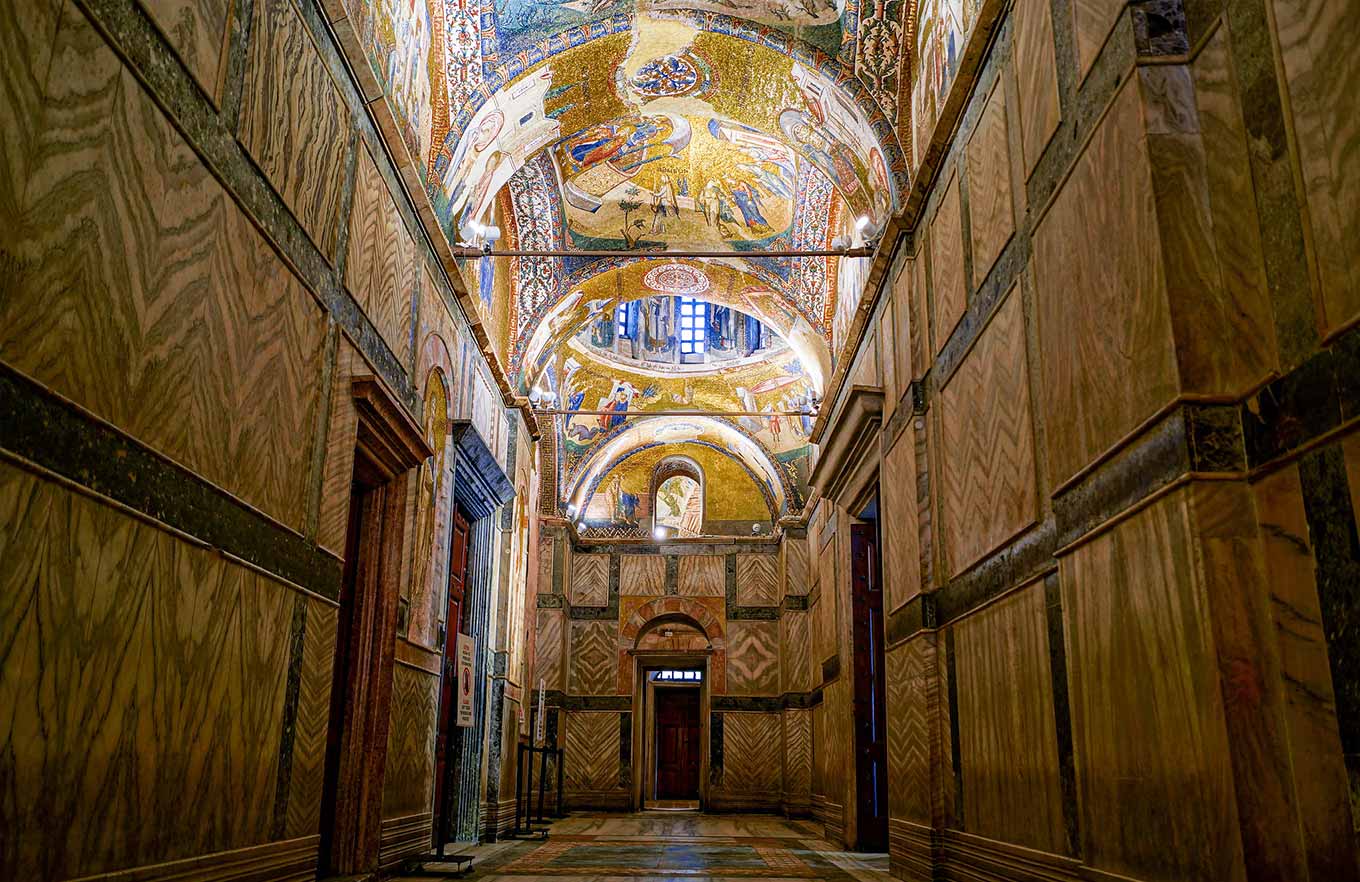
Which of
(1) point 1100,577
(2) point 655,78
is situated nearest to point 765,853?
(1) point 1100,577

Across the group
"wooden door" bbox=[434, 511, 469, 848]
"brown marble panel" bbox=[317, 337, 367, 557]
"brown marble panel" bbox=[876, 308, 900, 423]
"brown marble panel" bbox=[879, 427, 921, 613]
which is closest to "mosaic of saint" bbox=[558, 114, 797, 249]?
"brown marble panel" bbox=[876, 308, 900, 423]

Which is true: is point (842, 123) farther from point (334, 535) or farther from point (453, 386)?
point (334, 535)

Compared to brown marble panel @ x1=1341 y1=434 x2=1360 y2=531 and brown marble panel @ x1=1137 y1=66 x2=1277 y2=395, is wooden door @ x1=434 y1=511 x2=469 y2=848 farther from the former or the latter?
brown marble panel @ x1=1341 y1=434 x2=1360 y2=531

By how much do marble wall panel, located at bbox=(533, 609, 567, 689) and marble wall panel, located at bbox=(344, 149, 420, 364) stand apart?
36.2 ft

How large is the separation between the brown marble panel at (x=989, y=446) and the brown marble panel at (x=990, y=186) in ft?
1.43

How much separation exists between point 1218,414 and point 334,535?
16.4ft

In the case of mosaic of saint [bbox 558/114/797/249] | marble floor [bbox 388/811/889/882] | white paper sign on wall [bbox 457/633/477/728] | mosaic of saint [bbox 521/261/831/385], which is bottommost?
marble floor [bbox 388/811/889/882]

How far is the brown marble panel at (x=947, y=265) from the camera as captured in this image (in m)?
7.05

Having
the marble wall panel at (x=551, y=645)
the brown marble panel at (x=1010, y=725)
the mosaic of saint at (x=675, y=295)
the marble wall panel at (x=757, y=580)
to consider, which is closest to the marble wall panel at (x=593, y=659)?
the marble wall panel at (x=551, y=645)

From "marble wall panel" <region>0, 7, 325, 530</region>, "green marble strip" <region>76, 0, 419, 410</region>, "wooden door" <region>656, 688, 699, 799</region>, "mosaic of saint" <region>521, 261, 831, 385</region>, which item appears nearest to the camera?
"marble wall panel" <region>0, 7, 325, 530</region>

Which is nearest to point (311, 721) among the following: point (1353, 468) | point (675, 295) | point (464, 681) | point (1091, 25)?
point (464, 681)

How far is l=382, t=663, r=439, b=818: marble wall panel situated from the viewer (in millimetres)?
7840

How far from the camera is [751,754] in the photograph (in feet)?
61.4

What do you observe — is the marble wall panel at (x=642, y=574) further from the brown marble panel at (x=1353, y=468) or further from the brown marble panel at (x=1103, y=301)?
the brown marble panel at (x=1353, y=468)
